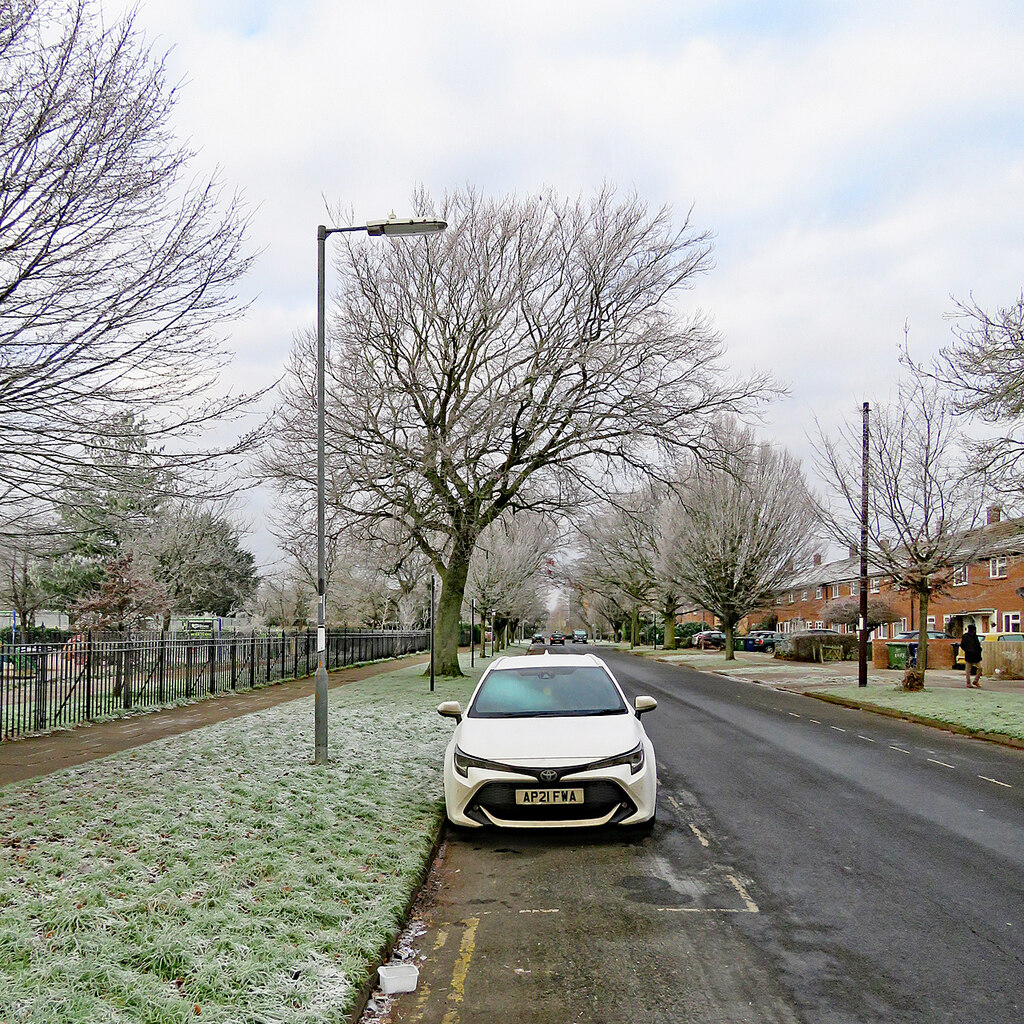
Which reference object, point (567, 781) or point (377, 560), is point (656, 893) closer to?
point (567, 781)

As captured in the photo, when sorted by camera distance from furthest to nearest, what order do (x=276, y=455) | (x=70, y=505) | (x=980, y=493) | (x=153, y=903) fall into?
(x=276, y=455) → (x=980, y=493) → (x=70, y=505) → (x=153, y=903)

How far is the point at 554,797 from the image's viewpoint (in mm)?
6543

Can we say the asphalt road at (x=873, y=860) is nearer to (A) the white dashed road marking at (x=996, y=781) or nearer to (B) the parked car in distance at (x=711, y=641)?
(A) the white dashed road marking at (x=996, y=781)

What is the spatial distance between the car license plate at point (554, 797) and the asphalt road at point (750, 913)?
0.46 meters

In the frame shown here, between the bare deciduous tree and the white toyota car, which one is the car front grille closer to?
the white toyota car

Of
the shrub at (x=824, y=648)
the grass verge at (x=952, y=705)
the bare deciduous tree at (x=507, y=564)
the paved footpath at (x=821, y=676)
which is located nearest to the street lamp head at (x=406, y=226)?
the grass verge at (x=952, y=705)

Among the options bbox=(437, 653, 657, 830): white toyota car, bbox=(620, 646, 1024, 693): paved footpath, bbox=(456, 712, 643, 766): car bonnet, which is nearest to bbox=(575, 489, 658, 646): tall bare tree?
bbox=(620, 646, 1024, 693): paved footpath

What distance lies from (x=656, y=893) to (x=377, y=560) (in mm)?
22166

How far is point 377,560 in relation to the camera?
27.2 meters

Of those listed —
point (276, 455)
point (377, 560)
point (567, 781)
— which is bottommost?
point (567, 781)

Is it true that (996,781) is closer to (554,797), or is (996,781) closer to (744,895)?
(744,895)

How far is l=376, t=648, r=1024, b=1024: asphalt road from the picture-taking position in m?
4.03

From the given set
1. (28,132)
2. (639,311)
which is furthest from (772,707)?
(28,132)

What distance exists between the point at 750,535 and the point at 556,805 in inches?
1283
